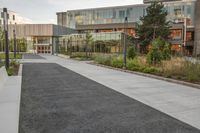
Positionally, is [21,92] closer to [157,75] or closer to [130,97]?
[130,97]

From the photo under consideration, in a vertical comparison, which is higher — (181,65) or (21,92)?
(181,65)

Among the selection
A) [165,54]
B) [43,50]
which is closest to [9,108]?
[165,54]

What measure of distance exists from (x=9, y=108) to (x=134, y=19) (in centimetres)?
5725

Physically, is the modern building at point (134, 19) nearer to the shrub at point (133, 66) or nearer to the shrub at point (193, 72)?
the shrub at point (133, 66)

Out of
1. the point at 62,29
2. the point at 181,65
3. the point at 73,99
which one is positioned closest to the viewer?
the point at 73,99

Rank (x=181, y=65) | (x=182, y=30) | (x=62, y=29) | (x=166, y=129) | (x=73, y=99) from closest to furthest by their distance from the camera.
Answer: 1. (x=166, y=129)
2. (x=73, y=99)
3. (x=181, y=65)
4. (x=182, y=30)
5. (x=62, y=29)

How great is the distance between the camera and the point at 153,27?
44.9 meters

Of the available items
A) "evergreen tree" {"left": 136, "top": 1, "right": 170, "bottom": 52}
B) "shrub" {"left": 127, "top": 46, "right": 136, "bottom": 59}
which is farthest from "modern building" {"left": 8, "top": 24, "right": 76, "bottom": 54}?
"shrub" {"left": 127, "top": 46, "right": 136, "bottom": 59}

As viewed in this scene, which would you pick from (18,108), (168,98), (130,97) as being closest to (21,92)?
(18,108)

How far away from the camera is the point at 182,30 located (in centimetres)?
5375

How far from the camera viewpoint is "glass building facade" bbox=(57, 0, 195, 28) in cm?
5544

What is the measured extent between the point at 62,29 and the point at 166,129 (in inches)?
2500

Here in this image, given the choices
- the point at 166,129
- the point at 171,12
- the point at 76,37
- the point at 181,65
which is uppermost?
the point at 171,12

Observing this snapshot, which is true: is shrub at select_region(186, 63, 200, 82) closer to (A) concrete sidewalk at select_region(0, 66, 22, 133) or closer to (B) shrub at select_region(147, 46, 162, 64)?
(B) shrub at select_region(147, 46, 162, 64)
